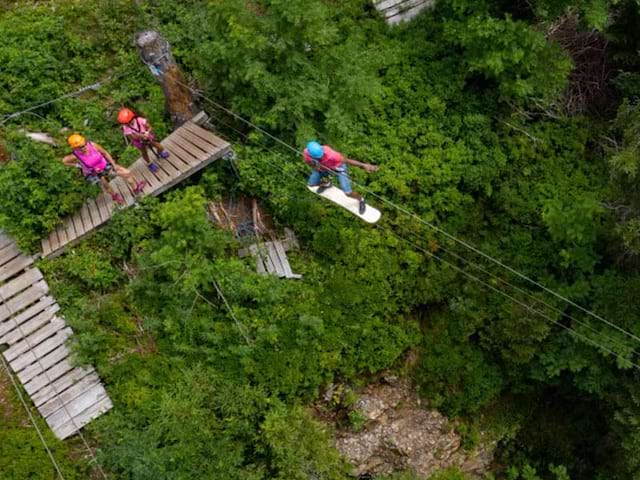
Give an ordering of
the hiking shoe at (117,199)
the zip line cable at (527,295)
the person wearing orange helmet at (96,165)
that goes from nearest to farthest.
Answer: the person wearing orange helmet at (96,165) < the zip line cable at (527,295) < the hiking shoe at (117,199)

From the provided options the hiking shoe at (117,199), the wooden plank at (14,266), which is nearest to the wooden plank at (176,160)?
the hiking shoe at (117,199)

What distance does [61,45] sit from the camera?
1072 cm

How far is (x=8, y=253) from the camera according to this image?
9227 mm

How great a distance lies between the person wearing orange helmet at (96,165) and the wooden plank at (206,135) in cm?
142

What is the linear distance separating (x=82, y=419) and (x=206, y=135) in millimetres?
5206

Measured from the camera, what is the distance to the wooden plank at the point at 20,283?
895 cm

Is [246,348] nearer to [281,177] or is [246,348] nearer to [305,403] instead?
[305,403]

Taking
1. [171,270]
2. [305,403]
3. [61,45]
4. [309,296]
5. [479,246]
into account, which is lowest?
[305,403]

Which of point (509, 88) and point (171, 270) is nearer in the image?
point (171, 270)

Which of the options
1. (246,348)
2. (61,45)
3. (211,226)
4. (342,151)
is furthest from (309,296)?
(61,45)

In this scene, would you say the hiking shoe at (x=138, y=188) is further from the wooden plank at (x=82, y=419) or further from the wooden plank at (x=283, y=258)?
the wooden plank at (x=82, y=419)

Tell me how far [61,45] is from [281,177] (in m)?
5.20

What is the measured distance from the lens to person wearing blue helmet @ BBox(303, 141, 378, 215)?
8.22m

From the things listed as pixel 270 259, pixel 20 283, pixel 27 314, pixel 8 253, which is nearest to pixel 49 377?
pixel 27 314
